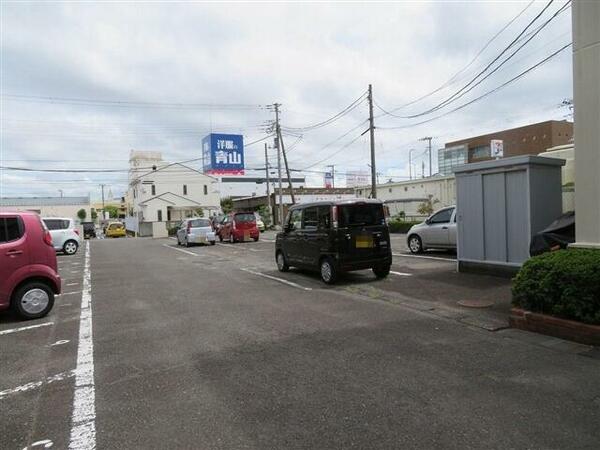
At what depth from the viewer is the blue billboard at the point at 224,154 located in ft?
98.3

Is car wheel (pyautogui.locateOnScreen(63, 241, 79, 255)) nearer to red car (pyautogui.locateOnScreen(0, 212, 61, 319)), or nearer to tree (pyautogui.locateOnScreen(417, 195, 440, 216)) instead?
red car (pyautogui.locateOnScreen(0, 212, 61, 319))

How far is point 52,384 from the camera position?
468 cm

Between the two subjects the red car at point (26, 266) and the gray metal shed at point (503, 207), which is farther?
the gray metal shed at point (503, 207)

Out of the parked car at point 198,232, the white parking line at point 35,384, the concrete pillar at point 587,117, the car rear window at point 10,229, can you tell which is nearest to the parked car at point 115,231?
the parked car at point 198,232

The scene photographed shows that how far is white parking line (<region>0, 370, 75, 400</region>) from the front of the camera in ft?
14.7

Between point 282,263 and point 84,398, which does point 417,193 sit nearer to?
point 282,263

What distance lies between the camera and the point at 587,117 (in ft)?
21.6

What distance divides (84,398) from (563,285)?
5.41 m

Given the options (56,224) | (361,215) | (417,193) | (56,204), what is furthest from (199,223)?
(56,204)

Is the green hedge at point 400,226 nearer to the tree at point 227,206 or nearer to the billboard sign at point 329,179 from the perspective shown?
the tree at point 227,206

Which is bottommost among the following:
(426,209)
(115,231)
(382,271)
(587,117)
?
(382,271)

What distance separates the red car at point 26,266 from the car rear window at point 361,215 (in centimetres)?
550

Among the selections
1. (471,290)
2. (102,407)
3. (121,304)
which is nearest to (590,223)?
(471,290)

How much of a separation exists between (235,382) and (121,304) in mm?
5104
